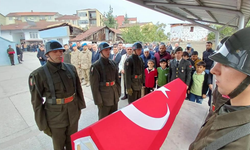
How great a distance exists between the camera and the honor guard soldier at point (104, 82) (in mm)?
2535

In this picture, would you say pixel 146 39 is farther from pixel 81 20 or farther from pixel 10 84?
pixel 81 20

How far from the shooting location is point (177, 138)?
223 cm

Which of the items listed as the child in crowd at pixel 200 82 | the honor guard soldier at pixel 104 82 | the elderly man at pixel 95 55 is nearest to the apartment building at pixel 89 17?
the elderly man at pixel 95 55

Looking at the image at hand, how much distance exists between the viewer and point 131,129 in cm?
139

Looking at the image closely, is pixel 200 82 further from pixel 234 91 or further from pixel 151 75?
pixel 234 91

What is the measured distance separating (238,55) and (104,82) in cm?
219

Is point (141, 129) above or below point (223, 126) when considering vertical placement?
below

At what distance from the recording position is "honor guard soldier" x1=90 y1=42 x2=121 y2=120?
2.54m

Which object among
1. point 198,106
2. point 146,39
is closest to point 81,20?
point 146,39

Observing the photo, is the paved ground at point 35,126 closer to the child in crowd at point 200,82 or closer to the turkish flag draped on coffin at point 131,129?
the child in crowd at point 200,82

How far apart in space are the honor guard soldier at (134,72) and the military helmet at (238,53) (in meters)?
2.57

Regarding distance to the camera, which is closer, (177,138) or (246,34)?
(246,34)

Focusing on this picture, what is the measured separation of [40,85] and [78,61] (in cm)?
472

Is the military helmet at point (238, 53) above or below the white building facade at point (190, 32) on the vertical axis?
below
